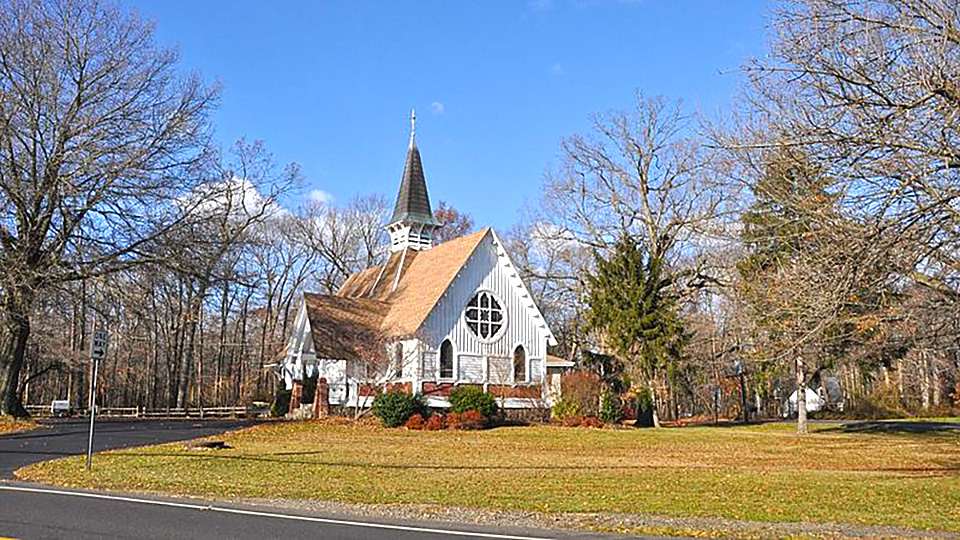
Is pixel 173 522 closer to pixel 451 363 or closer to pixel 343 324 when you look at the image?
pixel 451 363

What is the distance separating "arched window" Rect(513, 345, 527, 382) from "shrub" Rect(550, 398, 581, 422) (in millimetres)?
3161

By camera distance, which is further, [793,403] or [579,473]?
[793,403]

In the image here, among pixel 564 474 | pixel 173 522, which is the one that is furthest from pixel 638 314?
pixel 173 522

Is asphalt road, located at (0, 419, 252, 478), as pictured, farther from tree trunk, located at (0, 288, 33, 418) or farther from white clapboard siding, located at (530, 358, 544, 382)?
white clapboard siding, located at (530, 358, 544, 382)

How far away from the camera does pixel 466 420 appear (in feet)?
106

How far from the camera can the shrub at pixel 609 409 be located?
36.2 m

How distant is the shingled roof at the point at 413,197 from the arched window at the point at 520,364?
1029 centimetres

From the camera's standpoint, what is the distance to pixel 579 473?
59.6ft

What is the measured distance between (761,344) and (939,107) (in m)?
8.29

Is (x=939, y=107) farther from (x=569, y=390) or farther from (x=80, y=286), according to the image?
(x=80, y=286)

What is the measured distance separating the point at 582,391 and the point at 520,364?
4301mm

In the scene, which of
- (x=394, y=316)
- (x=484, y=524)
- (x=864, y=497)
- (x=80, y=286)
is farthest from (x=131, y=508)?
(x=394, y=316)

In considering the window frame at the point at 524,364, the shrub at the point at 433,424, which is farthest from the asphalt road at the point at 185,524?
the window frame at the point at 524,364

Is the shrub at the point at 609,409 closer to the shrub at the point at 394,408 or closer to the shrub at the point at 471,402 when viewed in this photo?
the shrub at the point at 471,402
